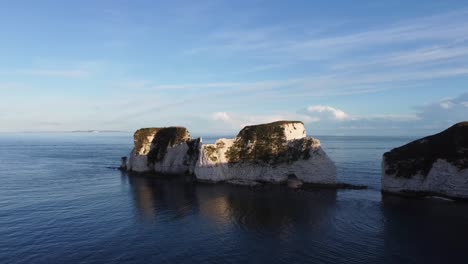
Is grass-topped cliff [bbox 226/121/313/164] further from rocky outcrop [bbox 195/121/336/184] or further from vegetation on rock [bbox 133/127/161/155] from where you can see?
vegetation on rock [bbox 133/127/161/155]

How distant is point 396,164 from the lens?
6228 cm

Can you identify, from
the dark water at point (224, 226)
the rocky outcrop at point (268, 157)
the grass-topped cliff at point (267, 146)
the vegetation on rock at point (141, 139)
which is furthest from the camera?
the vegetation on rock at point (141, 139)

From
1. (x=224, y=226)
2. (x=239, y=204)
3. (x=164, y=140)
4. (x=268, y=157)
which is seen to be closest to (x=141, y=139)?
(x=164, y=140)

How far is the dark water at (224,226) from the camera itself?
112 feet

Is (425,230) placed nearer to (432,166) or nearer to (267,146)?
(432,166)

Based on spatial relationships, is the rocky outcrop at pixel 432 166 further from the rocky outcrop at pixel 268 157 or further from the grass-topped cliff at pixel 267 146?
the grass-topped cliff at pixel 267 146

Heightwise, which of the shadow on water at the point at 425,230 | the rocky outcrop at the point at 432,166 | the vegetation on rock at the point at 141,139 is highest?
the vegetation on rock at the point at 141,139

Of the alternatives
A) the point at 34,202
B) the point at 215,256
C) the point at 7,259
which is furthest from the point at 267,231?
the point at 34,202

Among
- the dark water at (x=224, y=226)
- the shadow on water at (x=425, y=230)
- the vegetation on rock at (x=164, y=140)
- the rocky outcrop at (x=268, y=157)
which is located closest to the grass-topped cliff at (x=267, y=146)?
the rocky outcrop at (x=268, y=157)

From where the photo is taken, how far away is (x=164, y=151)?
93.8 meters

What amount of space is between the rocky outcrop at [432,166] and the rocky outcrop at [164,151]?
43833mm

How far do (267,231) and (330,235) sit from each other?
24.4 ft

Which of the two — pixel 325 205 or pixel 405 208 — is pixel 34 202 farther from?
pixel 405 208

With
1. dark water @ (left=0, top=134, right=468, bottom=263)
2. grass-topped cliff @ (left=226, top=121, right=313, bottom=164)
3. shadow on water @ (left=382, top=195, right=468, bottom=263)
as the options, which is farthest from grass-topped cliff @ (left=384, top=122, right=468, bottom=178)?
grass-topped cliff @ (left=226, top=121, right=313, bottom=164)
